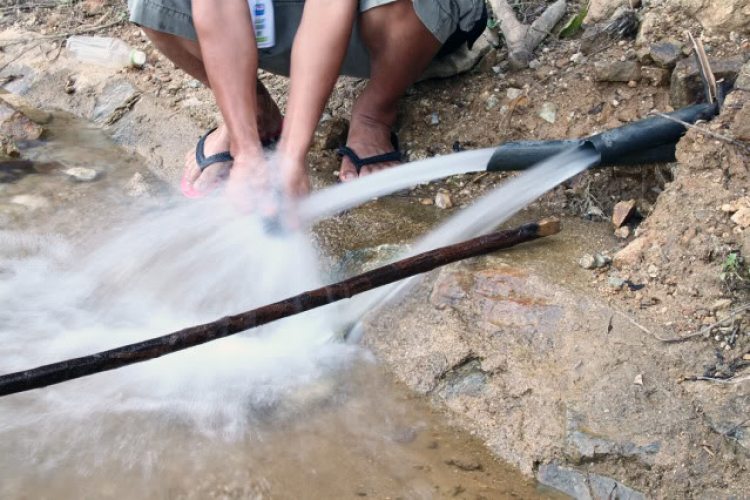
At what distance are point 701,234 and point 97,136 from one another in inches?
125

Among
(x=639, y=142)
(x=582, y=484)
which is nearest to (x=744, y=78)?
(x=639, y=142)

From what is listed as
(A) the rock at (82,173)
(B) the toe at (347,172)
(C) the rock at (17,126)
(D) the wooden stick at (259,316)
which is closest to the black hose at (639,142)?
(D) the wooden stick at (259,316)

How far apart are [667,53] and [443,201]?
111cm

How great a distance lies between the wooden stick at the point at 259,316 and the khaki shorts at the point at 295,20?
3.20 feet

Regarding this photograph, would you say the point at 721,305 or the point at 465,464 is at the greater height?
the point at 721,305

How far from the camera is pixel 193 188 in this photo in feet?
9.94

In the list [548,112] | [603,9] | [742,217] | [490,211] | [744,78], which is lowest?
[490,211]

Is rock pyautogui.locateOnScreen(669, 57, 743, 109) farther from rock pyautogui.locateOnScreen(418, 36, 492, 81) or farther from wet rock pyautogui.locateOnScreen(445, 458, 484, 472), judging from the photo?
wet rock pyautogui.locateOnScreen(445, 458, 484, 472)

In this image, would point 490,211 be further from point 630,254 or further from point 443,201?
point 630,254

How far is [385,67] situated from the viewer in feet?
9.48

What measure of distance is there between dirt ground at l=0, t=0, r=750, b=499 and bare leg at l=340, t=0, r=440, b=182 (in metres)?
0.21

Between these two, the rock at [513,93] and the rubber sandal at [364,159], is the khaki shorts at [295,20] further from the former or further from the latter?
the rubber sandal at [364,159]

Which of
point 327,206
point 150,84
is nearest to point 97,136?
point 150,84

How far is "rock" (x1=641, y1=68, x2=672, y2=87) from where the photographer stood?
110 inches
